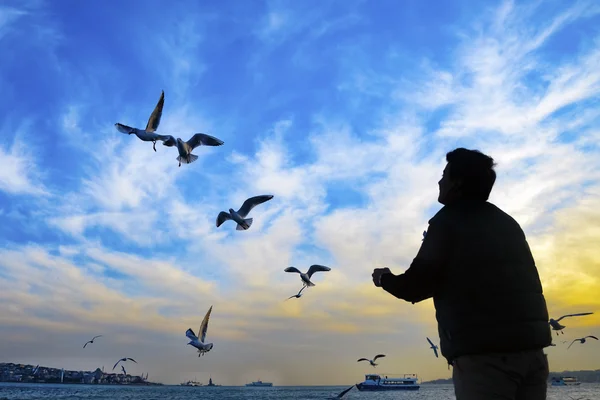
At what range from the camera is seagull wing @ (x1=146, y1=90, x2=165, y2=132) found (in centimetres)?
1630

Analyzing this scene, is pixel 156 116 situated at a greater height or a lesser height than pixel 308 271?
greater

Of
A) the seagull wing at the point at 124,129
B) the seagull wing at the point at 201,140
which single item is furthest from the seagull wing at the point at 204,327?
the seagull wing at the point at 124,129

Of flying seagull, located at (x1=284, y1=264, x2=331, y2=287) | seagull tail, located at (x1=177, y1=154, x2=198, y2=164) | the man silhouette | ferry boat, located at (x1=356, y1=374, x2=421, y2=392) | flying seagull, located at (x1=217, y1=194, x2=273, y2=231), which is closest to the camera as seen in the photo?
the man silhouette

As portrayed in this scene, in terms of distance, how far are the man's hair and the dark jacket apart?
105mm

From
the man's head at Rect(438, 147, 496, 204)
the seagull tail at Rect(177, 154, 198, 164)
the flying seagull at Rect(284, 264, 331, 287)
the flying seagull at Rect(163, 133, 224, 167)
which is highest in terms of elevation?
the flying seagull at Rect(163, 133, 224, 167)

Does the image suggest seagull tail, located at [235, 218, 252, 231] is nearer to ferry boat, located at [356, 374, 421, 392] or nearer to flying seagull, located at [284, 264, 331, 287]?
flying seagull, located at [284, 264, 331, 287]

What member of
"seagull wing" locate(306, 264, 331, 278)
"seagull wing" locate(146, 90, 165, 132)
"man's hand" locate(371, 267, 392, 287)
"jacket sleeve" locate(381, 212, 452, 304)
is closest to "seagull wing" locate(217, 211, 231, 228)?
"seagull wing" locate(146, 90, 165, 132)

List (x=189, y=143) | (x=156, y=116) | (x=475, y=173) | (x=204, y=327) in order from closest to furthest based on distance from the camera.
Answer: (x=475, y=173) < (x=156, y=116) < (x=189, y=143) < (x=204, y=327)

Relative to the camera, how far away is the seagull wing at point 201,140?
17.4 m

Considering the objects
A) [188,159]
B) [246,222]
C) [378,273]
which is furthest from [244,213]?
[378,273]

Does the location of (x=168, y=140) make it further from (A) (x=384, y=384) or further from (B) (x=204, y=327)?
(A) (x=384, y=384)

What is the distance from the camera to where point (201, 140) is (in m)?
17.6

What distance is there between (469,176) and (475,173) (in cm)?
4

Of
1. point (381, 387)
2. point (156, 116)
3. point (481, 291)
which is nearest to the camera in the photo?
point (481, 291)
